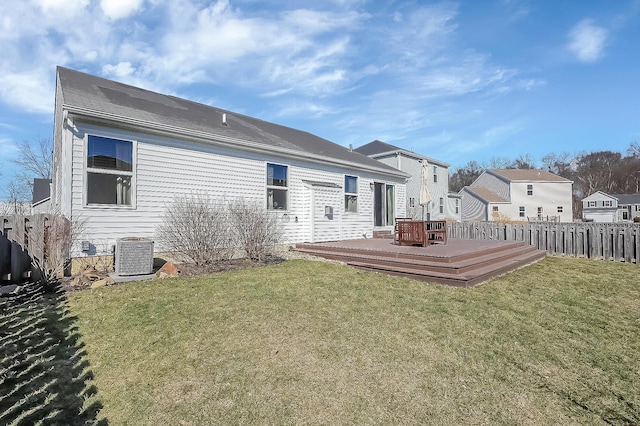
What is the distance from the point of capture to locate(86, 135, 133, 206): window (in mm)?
7145

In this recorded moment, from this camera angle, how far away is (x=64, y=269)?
646cm

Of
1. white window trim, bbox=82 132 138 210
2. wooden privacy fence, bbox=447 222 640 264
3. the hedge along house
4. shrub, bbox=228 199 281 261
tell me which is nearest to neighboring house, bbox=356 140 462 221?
wooden privacy fence, bbox=447 222 640 264

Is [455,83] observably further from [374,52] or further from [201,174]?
[201,174]

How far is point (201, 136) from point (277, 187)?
2.99 meters

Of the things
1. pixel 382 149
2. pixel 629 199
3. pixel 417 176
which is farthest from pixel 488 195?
pixel 629 199

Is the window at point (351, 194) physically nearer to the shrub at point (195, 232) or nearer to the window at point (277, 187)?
the window at point (277, 187)

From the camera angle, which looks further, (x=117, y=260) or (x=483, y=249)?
(x=483, y=249)

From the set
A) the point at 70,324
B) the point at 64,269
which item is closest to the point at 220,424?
the point at 70,324

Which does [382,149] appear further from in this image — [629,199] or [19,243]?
[629,199]

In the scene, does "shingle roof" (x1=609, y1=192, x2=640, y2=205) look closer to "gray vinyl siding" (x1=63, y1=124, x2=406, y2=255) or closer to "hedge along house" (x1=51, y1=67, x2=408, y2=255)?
"hedge along house" (x1=51, y1=67, x2=408, y2=255)

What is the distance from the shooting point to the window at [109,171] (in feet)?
23.4

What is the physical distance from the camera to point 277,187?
35.4 feet

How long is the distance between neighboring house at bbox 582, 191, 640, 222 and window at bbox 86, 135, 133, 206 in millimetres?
53661

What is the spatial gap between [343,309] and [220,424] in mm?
2658
